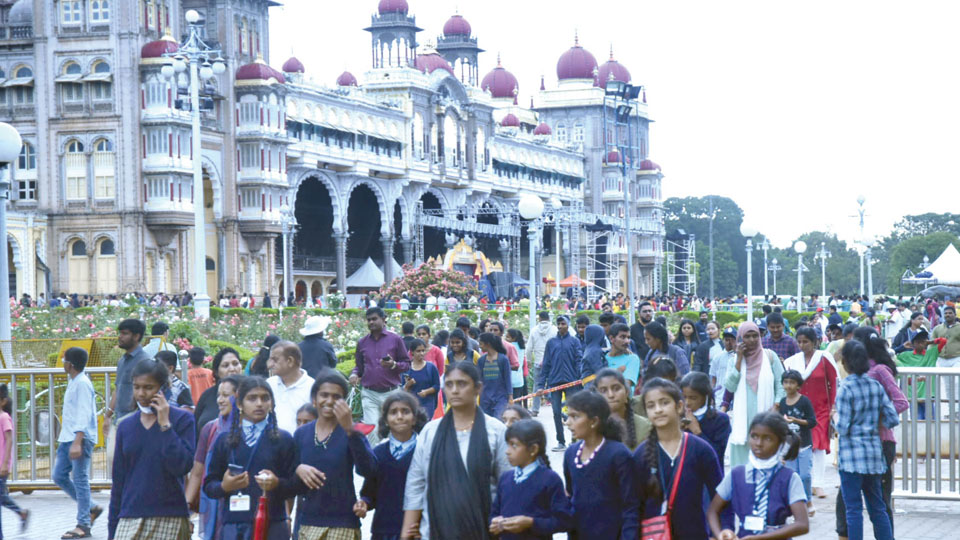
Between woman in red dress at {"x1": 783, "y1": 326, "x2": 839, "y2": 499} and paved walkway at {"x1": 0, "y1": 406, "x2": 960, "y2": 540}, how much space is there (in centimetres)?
68

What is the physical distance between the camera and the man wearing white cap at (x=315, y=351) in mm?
10938

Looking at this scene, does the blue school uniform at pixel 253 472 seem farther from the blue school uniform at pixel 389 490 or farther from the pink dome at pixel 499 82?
the pink dome at pixel 499 82

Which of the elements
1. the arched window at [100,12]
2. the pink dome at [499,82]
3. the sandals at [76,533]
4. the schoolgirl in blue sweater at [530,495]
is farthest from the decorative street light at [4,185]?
the pink dome at [499,82]

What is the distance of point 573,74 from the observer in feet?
271

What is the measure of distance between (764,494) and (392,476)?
5.91 ft

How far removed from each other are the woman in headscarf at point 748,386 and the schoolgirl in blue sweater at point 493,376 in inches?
119

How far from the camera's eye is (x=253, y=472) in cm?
650

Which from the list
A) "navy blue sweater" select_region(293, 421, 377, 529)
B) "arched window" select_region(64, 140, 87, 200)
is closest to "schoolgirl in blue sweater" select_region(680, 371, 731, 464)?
"navy blue sweater" select_region(293, 421, 377, 529)

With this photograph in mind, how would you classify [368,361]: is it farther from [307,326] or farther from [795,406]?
[795,406]

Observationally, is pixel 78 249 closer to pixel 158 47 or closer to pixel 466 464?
pixel 158 47

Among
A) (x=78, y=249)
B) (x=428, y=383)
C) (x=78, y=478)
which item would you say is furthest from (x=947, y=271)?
(x=78, y=478)

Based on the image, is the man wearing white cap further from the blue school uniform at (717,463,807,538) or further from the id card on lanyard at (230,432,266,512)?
the blue school uniform at (717,463,807,538)

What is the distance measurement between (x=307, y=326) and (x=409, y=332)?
3761 mm

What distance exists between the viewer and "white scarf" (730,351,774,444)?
32.6 ft
